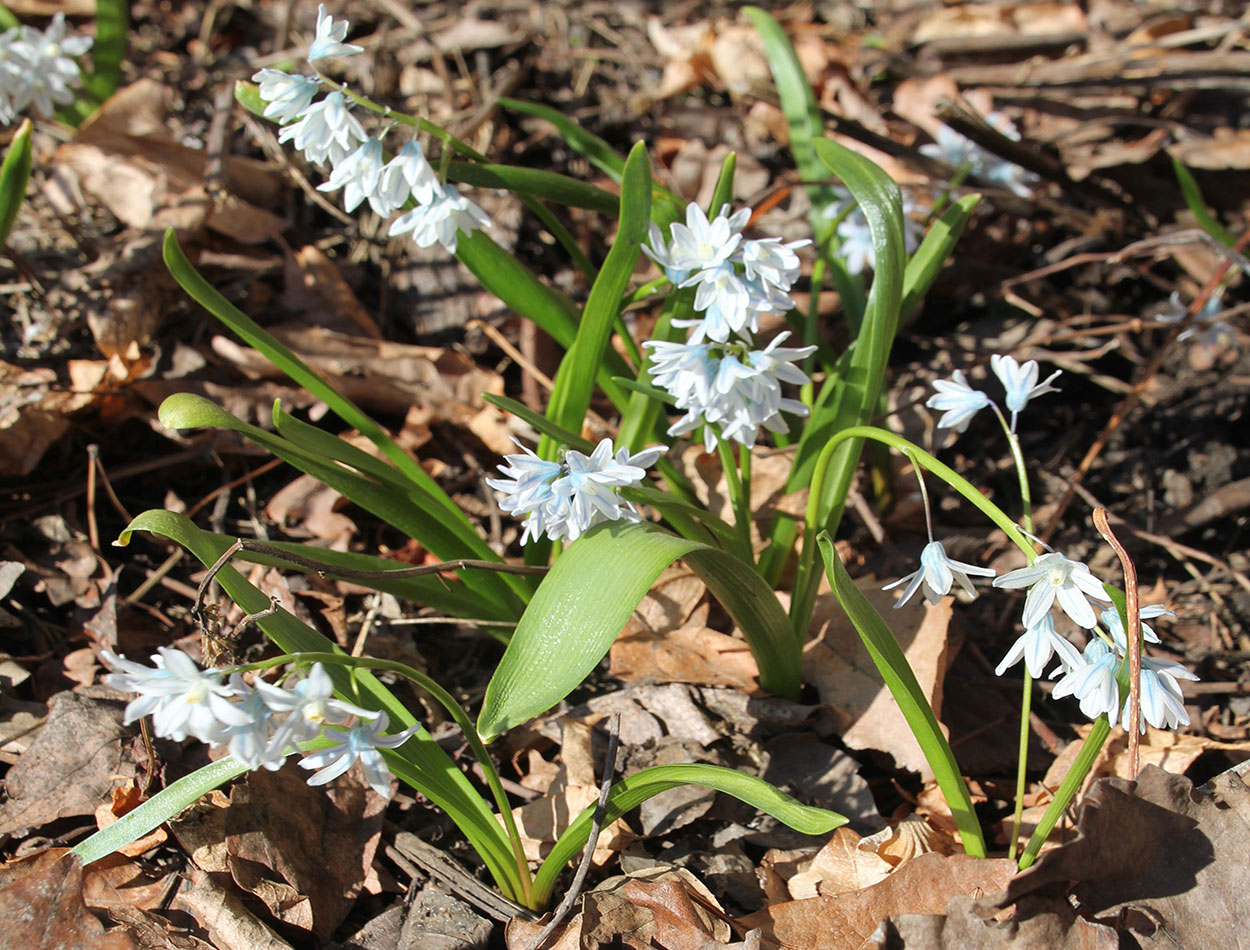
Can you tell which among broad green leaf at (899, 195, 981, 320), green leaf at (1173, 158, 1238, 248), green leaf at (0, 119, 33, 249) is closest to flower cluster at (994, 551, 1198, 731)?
broad green leaf at (899, 195, 981, 320)

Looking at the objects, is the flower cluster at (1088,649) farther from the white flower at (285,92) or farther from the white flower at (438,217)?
the white flower at (285,92)

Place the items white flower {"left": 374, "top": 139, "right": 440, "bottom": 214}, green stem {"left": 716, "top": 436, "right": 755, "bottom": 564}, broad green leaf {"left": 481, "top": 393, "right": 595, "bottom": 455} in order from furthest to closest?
1. green stem {"left": 716, "top": 436, "right": 755, "bottom": 564}
2. white flower {"left": 374, "top": 139, "right": 440, "bottom": 214}
3. broad green leaf {"left": 481, "top": 393, "right": 595, "bottom": 455}

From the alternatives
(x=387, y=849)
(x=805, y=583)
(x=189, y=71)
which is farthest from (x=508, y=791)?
(x=189, y=71)

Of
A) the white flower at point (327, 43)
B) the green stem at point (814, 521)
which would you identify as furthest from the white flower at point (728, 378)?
the white flower at point (327, 43)

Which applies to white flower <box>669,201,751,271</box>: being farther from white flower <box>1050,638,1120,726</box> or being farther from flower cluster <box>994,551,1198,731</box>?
white flower <box>1050,638,1120,726</box>

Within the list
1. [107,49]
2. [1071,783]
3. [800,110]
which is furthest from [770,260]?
[107,49]
